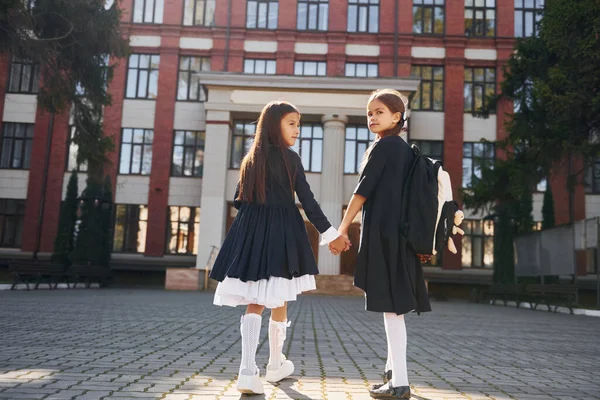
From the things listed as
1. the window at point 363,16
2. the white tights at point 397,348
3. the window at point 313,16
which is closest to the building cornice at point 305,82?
the window at point 313,16

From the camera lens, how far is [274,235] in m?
3.99

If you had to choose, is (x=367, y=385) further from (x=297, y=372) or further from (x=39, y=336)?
(x=39, y=336)

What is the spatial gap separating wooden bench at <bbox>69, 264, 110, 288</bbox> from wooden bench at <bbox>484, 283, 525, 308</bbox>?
49.1ft

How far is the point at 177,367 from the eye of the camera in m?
4.82

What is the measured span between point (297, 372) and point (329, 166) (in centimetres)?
2161

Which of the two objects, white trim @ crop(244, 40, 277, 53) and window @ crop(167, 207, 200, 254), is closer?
window @ crop(167, 207, 200, 254)

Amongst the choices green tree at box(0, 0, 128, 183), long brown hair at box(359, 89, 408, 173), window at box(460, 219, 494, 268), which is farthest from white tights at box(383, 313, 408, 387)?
window at box(460, 219, 494, 268)

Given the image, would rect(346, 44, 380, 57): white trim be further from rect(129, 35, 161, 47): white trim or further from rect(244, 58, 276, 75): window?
rect(129, 35, 161, 47): white trim

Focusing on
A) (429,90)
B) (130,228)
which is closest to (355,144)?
(429,90)

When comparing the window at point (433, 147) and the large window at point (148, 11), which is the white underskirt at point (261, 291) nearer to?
the window at point (433, 147)

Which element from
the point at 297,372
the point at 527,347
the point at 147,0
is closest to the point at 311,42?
the point at 147,0

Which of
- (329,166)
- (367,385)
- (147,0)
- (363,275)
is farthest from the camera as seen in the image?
(147,0)

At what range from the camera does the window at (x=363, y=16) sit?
3053cm

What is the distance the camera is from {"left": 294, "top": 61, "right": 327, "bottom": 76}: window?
30141 mm
